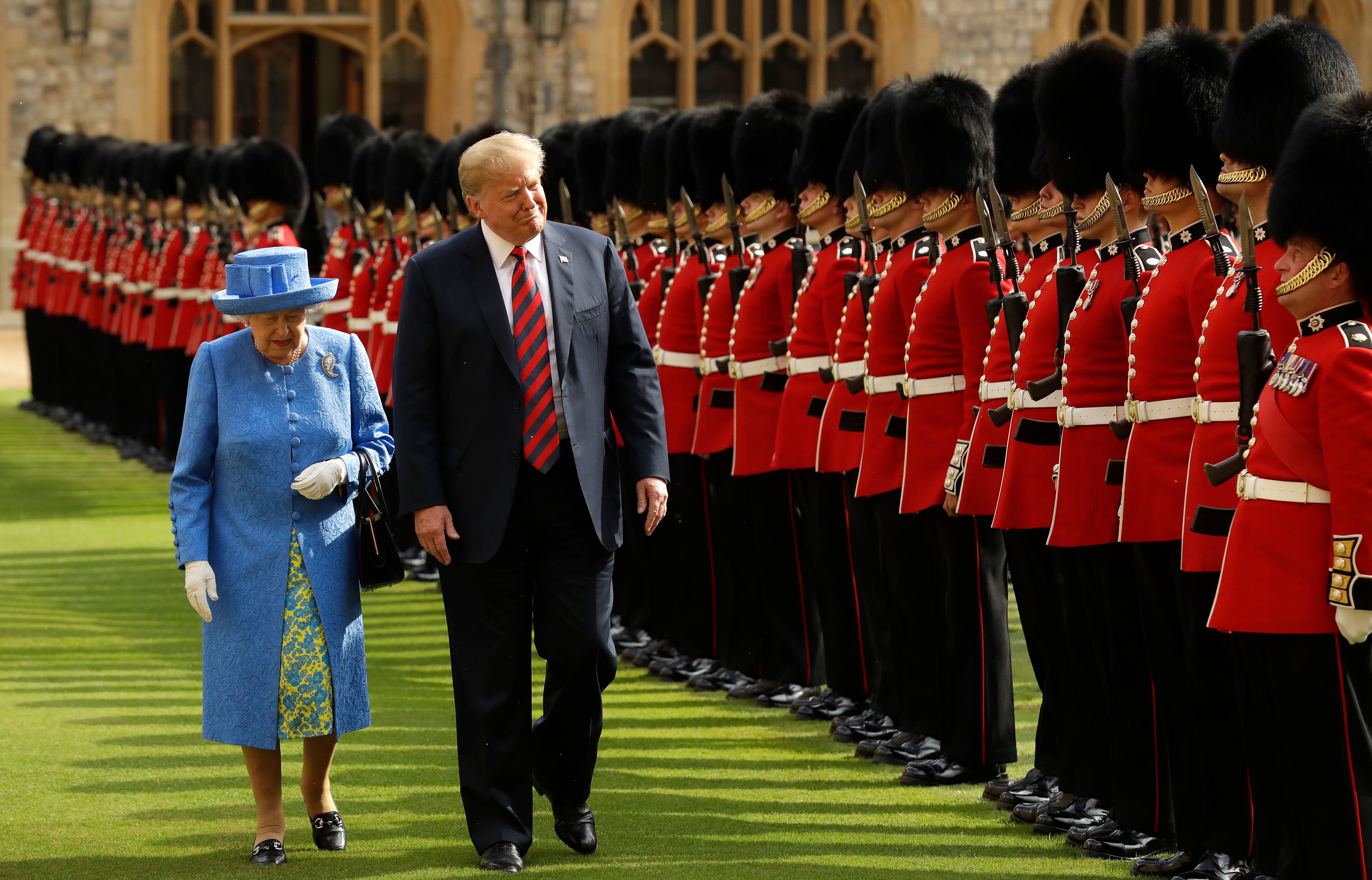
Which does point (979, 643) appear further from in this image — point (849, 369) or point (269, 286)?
point (269, 286)

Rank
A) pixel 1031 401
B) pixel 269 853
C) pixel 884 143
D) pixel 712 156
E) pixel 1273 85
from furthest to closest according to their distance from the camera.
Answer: pixel 712 156, pixel 884 143, pixel 1031 401, pixel 269 853, pixel 1273 85

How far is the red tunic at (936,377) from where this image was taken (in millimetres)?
5270

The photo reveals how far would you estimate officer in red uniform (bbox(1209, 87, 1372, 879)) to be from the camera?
143 inches

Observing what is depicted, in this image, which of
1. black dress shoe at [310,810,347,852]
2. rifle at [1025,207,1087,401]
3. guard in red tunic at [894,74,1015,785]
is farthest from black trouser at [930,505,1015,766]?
black dress shoe at [310,810,347,852]

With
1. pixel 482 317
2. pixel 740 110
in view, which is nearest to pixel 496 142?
pixel 482 317

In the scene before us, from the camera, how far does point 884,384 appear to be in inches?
218

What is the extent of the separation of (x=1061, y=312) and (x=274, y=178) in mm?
8132

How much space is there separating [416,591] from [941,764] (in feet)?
13.5

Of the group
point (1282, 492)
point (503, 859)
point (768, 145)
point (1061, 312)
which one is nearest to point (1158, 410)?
point (1061, 312)

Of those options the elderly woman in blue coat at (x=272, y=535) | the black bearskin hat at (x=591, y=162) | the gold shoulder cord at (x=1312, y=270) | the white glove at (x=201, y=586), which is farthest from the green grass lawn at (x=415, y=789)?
the black bearskin hat at (x=591, y=162)

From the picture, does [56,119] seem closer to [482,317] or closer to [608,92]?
[608,92]

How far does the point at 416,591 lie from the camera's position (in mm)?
8977

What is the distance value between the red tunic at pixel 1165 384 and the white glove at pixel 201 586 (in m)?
1.93

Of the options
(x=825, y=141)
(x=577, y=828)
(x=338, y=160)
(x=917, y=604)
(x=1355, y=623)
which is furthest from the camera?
(x=338, y=160)
